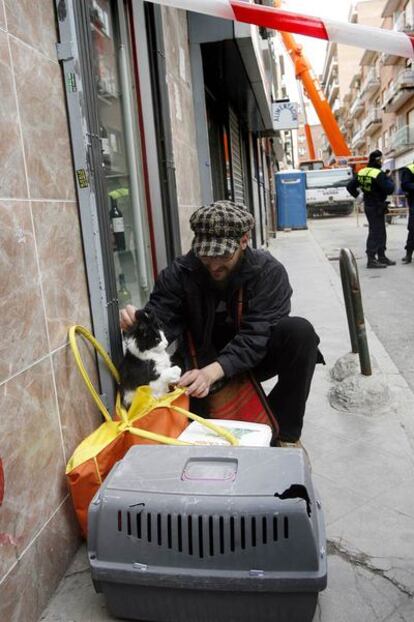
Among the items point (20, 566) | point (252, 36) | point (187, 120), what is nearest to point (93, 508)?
point (20, 566)

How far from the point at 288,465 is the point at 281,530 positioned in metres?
0.21

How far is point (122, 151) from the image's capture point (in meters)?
3.45

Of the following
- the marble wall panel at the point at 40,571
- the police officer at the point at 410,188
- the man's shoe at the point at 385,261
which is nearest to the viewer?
the marble wall panel at the point at 40,571

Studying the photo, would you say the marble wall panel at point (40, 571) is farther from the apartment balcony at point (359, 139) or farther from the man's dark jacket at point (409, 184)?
the apartment balcony at point (359, 139)

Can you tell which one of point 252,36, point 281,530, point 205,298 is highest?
point 252,36

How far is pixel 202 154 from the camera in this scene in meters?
5.04

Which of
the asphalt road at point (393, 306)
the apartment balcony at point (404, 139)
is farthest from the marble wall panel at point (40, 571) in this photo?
the apartment balcony at point (404, 139)

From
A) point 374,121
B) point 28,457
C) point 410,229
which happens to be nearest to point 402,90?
point 374,121

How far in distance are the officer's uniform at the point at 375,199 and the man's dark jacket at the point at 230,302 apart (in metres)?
6.46

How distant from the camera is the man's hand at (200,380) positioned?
2.17 m

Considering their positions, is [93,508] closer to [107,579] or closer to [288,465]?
[107,579]

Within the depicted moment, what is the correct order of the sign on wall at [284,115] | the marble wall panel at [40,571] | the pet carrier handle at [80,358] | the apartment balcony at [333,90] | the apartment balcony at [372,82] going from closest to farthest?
the marble wall panel at [40,571] → the pet carrier handle at [80,358] → the sign on wall at [284,115] → the apartment balcony at [372,82] → the apartment balcony at [333,90]

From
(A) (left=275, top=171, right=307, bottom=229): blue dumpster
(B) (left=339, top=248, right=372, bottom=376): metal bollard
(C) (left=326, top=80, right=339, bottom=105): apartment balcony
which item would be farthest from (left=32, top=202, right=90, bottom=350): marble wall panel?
(C) (left=326, top=80, right=339, bottom=105): apartment balcony

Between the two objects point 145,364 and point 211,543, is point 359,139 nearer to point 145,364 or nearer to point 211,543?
point 145,364
